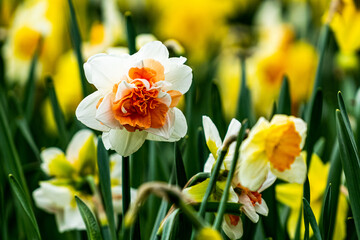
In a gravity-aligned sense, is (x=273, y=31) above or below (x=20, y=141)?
above

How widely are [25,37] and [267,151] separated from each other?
4.10 ft

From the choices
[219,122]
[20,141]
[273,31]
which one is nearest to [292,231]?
[219,122]

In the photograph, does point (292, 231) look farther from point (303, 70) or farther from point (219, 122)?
point (303, 70)

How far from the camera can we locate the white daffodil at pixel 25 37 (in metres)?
1.64

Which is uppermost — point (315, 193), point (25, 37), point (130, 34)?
point (25, 37)

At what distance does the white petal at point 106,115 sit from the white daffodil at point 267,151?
15cm

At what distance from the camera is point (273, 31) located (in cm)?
201

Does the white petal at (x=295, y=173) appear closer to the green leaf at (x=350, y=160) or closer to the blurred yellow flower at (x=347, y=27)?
the green leaf at (x=350, y=160)

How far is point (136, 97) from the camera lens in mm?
620

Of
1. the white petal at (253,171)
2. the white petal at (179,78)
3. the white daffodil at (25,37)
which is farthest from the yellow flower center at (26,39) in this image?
the white petal at (253,171)

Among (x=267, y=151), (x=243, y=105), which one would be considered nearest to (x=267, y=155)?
(x=267, y=151)

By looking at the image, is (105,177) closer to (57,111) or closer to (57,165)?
(57,165)

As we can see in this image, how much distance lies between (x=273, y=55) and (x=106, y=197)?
1.29 meters

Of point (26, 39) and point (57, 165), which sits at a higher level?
point (26, 39)
